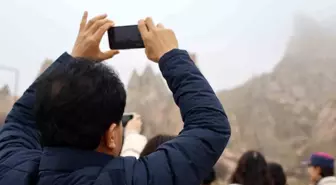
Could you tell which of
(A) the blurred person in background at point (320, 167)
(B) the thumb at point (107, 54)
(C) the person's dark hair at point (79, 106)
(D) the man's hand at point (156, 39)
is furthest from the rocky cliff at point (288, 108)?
(C) the person's dark hair at point (79, 106)

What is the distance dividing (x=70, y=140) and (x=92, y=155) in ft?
0.14

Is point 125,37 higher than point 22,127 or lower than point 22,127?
higher

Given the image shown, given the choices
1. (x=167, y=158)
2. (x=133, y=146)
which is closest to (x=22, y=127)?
(x=167, y=158)

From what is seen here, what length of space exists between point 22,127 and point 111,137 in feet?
0.89

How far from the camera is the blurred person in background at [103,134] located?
0.77 metres

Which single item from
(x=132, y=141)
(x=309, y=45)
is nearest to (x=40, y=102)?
(x=132, y=141)

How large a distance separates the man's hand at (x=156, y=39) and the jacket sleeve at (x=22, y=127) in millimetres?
158

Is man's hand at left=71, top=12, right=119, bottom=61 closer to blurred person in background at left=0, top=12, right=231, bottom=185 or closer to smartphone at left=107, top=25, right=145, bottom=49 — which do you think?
smartphone at left=107, top=25, right=145, bottom=49

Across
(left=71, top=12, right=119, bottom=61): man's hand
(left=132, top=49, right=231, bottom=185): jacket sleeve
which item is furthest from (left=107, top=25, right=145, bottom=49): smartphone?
(left=132, top=49, right=231, bottom=185): jacket sleeve

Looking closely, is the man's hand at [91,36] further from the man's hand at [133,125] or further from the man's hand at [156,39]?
the man's hand at [133,125]

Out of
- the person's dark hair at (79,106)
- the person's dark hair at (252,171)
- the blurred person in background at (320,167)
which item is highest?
the person's dark hair at (79,106)

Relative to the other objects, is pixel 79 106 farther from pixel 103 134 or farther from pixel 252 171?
pixel 252 171

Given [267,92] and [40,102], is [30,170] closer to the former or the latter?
[40,102]

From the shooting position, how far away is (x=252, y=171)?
6.71ft
